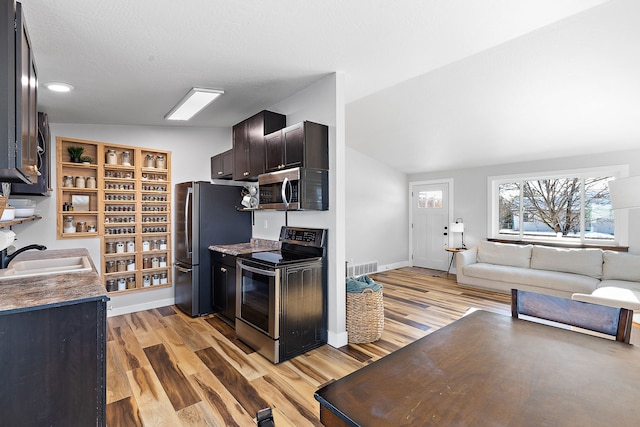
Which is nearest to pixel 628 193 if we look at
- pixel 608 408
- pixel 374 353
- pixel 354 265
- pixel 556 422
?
pixel 608 408

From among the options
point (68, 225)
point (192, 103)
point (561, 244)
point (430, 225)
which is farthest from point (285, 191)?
point (561, 244)

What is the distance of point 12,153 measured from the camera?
1.25 metres

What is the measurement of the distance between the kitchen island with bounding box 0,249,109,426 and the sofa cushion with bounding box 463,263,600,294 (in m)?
5.19

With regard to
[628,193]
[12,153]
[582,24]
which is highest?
[582,24]

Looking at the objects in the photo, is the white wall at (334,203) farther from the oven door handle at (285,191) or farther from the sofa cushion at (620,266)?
the sofa cushion at (620,266)

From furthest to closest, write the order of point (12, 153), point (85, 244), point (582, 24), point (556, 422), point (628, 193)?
point (85, 244)
point (582, 24)
point (628, 193)
point (12, 153)
point (556, 422)

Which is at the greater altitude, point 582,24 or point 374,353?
point 582,24

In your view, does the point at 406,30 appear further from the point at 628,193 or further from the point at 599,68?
the point at 599,68

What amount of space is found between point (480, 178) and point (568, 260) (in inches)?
81.6

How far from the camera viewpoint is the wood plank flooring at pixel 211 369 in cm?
203

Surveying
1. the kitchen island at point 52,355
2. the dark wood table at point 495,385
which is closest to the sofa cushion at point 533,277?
the dark wood table at point 495,385

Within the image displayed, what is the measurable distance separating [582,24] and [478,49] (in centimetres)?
85

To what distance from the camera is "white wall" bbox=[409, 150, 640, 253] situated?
4840 mm

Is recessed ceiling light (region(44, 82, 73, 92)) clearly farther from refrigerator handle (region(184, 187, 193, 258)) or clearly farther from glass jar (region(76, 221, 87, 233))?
glass jar (region(76, 221, 87, 233))
